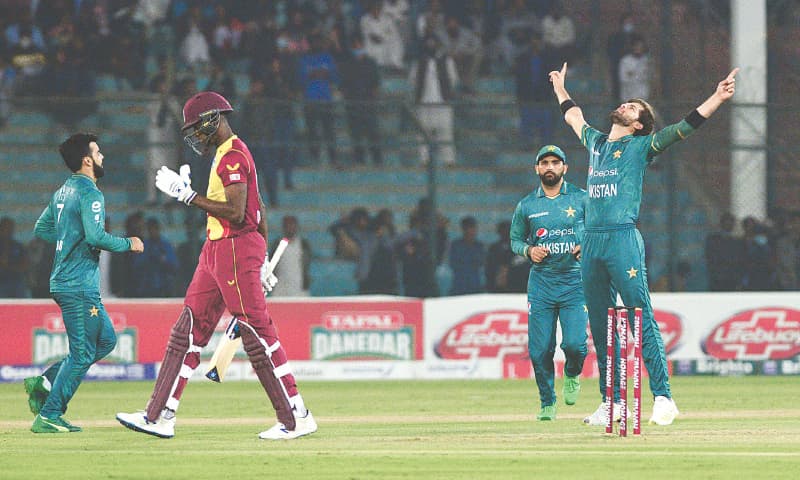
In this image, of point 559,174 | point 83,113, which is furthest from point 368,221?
point 559,174

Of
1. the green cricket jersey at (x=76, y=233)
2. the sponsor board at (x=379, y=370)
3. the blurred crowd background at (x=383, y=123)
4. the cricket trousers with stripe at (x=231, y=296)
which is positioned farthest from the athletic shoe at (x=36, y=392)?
the blurred crowd background at (x=383, y=123)

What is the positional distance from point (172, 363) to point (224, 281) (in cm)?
72

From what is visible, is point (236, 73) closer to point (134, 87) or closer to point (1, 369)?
point (134, 87)

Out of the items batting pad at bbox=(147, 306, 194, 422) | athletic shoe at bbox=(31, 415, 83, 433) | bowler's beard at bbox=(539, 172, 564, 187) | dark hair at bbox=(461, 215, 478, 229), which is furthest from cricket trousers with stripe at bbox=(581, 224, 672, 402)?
dark hair at bbox=(461, 215, 478, 229)

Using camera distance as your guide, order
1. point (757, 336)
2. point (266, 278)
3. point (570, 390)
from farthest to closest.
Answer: point (757, 336)
point (570, 390)
point (266, 278)

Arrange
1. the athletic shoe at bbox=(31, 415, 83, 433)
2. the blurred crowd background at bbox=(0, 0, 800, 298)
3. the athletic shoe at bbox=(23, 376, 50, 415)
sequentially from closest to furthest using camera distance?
1. the athletic shoe at bbox=(31, 415, 83, 433)
2. the athletic shoe at bbox=(23, 376, 50, 415)
3. the blurred crowd background at bbox=(0, 0, 800, 298)

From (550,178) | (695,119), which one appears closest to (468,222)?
(550,178)

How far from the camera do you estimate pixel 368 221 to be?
21.7 metres

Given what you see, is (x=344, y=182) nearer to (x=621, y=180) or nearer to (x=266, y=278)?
(x=266, y=278)

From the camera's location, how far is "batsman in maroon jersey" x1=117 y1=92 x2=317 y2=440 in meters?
10.8

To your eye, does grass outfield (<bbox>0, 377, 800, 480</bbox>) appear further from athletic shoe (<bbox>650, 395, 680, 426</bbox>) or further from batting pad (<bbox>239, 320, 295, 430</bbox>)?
batting pad (<bbox>239, 320, 295, 430</bbox>)

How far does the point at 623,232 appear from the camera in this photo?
1132 centimetres

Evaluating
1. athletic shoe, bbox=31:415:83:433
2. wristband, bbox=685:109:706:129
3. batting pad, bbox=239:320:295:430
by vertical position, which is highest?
wristband, bbox=685:109:706:129

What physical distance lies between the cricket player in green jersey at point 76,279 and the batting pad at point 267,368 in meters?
1.68
